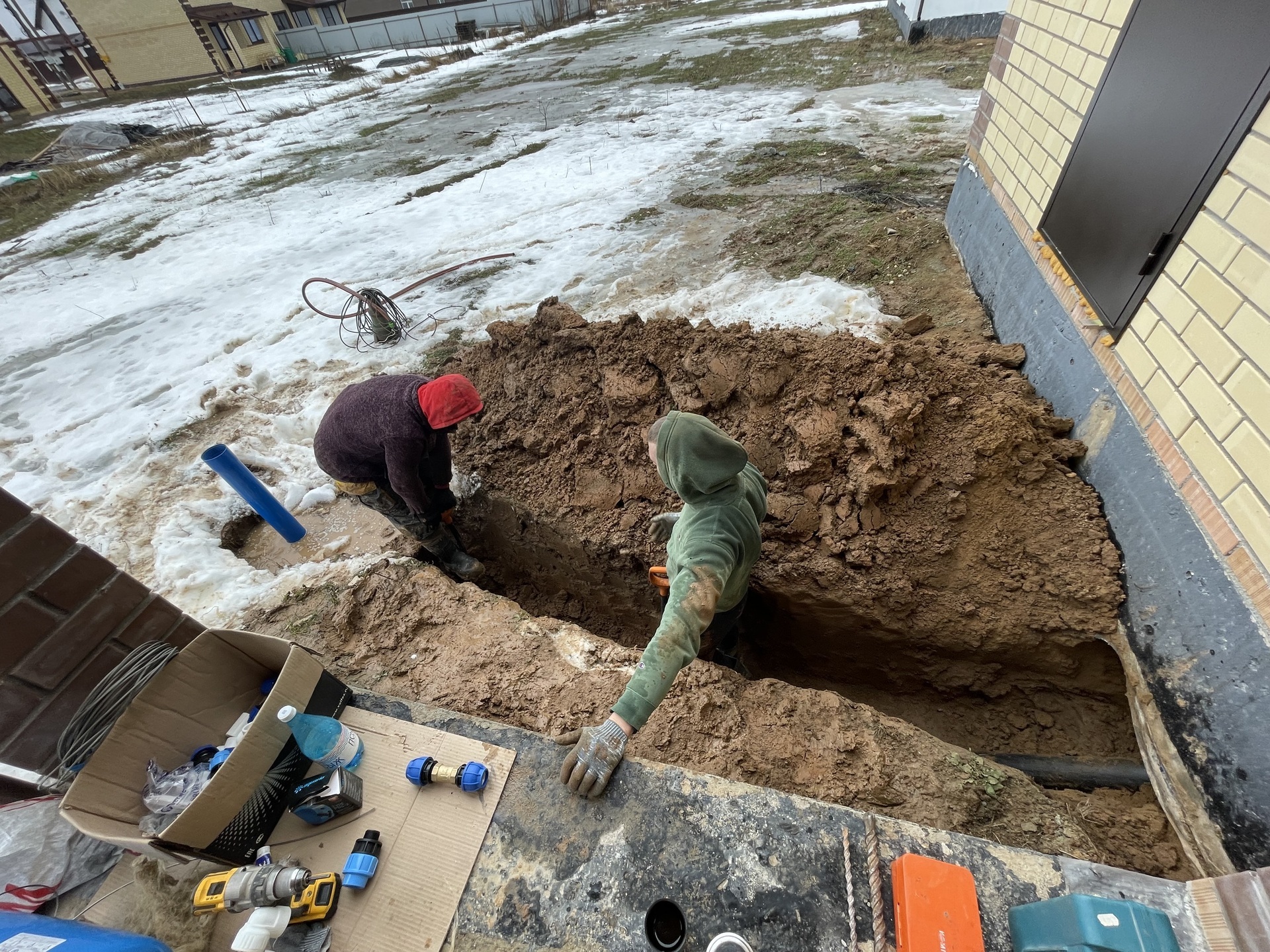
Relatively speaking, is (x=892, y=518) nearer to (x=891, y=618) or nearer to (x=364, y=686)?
(x=891, y=618)

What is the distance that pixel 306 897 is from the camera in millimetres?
1610

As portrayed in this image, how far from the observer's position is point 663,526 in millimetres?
3092

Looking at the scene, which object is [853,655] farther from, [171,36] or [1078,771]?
[171,36]

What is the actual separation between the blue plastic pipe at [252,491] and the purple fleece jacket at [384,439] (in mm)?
593

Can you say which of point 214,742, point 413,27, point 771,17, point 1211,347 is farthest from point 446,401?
point 413,27

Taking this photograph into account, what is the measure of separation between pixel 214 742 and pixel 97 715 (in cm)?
37

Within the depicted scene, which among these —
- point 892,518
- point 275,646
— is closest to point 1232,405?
point 892,518

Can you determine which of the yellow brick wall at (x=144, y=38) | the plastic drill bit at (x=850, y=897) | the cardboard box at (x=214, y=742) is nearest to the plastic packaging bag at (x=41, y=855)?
the cardboard box at (x=214, y=742)

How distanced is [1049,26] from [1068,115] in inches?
30.5

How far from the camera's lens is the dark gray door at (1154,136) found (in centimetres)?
195

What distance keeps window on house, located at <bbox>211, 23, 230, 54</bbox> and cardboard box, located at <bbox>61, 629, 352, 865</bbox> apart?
37.1 meters

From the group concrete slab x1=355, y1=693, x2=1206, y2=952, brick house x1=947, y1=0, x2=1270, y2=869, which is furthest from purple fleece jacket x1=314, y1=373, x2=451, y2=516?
brick house x1=947, y1=0, x2=1270, y2=869

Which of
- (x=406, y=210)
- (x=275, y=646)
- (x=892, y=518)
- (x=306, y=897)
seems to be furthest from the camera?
(x=406, y=210)

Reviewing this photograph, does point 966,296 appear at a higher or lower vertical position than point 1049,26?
lower
